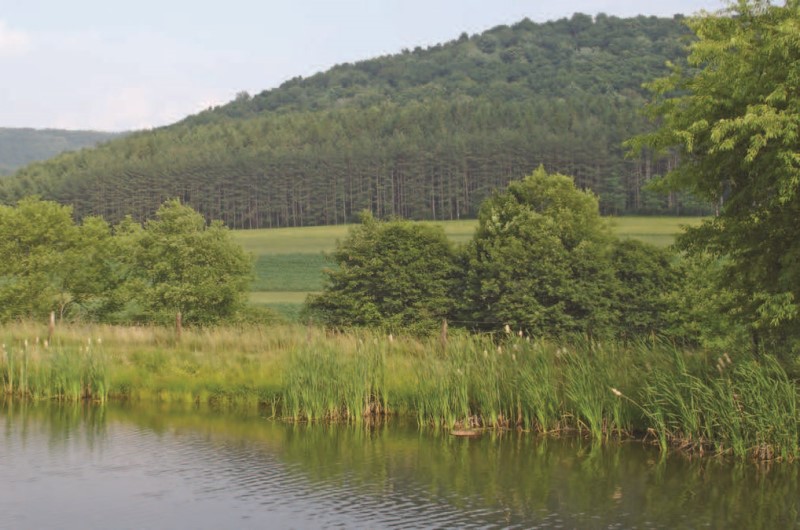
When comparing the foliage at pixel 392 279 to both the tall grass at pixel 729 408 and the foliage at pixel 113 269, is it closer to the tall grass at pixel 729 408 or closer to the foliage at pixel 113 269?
the foliage at pixel 113 269

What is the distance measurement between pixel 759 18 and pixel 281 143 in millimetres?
159767

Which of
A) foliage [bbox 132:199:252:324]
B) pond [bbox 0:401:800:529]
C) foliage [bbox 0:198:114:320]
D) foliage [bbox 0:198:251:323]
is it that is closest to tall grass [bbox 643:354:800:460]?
pond [bbox 0:401:800:529]

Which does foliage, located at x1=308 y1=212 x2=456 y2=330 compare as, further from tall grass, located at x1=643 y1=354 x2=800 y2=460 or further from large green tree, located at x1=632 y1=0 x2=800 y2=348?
tall grass, located at x1=643 y1=354 x2=800 y2=460

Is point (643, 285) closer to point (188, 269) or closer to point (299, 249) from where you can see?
point (188, 269)

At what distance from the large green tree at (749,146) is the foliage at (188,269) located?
2951 cm

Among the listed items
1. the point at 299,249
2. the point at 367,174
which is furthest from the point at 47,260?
the point at 367,174

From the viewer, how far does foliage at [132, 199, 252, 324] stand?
44.0 m

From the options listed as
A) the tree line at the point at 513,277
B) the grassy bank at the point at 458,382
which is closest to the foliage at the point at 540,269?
the tree line at the point at 513,277

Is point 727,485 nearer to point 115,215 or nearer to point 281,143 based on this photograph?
point 115,215

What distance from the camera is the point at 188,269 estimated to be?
44.6 meters

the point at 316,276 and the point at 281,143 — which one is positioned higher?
the point at 281,143

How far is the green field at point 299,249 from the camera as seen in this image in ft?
253

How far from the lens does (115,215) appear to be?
13738 cm

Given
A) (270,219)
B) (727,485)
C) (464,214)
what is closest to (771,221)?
(727,485)
